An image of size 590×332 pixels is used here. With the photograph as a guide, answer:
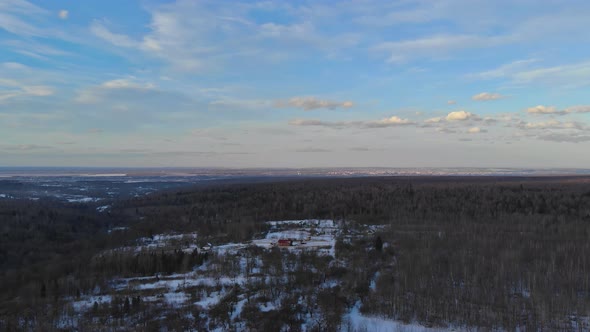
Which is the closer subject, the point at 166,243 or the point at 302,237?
the point at 166,243

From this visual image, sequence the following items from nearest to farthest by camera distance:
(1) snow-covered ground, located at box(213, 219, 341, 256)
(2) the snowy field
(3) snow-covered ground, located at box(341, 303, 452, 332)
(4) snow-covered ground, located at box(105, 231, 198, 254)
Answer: (3) snow-covered ground, located at box(341, 303, 452, 332), (2) the snowy field, (1) snow-covered ground, located at box(213, 219, 341, 256), (4) snow-covered ground, located at box(105, 231, 198, 254)

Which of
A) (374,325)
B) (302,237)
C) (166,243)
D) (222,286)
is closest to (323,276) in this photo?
(222,286)

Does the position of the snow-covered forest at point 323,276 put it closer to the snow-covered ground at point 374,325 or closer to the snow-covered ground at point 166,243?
the snow-covered ground at point 374,325

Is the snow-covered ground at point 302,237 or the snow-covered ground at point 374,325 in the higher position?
the snow-covered ground at point 374,325

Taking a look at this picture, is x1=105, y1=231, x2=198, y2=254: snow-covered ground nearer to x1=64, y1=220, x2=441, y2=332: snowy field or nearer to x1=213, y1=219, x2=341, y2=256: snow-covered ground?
x1=64, y1=220, x2=441, y2=332: snowy field

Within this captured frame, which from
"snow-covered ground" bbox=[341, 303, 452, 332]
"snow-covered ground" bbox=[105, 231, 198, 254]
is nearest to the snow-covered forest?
"snow-covered ground" bbox=[341, 303, 452, 332]

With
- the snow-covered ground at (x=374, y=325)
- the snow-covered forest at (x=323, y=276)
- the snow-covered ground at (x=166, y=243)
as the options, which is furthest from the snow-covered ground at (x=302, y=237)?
the snow-covered ground at (x=374, y=325)

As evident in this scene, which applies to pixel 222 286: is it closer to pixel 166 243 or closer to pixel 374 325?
pixel 374 325

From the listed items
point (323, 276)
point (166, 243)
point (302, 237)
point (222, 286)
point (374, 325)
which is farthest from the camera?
point (302, 237)

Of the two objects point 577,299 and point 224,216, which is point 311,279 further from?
point 224,216

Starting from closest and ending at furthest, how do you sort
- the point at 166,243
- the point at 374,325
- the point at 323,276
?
the point at 374,325 → the point at 323,276 → the point at 166,243

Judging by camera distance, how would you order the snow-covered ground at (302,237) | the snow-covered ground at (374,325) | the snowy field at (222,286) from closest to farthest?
1. the snow-covered ground at (374,325)
2. the snowy field at (222,286)
3. the snow-covered ground at (302,237)

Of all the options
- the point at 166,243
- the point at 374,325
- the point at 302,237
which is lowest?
the point at 166,243

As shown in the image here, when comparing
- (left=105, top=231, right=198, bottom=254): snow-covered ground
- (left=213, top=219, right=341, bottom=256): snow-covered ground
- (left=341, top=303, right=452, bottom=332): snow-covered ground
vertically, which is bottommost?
(left=105, top=231, right=198, bottom=254): snow-covered ground
